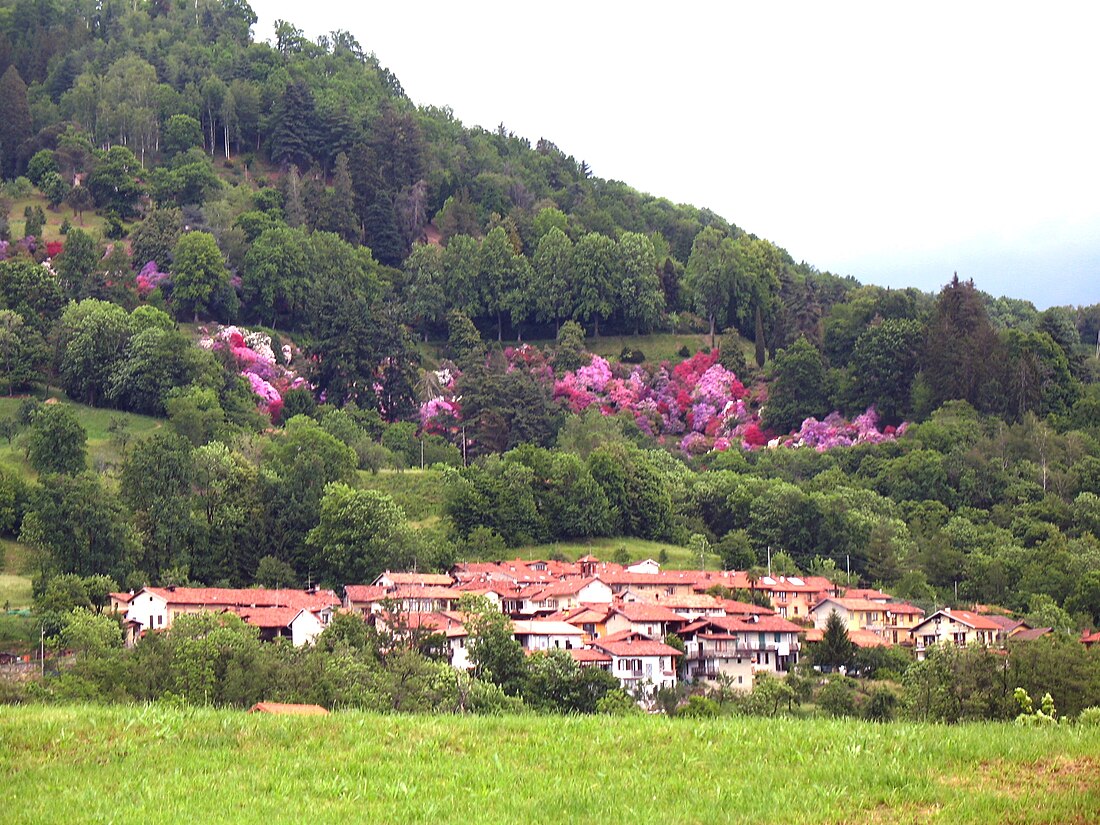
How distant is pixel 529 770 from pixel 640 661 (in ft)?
Result: 112

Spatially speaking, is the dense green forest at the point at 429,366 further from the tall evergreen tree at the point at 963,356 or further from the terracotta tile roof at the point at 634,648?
the terracotta tile roof at the point at 634,648

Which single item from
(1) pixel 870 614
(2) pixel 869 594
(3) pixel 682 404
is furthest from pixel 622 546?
(3) pixel 682 404

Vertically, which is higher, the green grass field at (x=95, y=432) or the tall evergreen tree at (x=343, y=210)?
the tall evergreen tree at (x=343, y=210)

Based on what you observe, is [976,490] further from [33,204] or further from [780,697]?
[33,204]

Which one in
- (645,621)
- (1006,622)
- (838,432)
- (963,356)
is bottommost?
(1006,622)

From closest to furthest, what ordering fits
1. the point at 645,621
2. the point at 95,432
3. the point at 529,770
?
the point at 529,770 < the point at 645,621 < the point at 95,432

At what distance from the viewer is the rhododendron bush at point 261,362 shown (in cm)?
7981

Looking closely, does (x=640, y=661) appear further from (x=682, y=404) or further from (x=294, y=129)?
(x=294, y=129)

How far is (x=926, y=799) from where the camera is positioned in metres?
13.9

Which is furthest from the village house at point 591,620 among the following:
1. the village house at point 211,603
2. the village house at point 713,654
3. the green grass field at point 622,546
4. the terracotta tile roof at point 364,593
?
the green grass field at point 622,546

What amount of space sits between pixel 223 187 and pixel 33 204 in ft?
40.7

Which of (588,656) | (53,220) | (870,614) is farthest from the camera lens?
(53,220)

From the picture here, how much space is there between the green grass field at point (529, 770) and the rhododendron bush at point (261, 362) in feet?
204

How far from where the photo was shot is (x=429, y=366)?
90.8 metres
